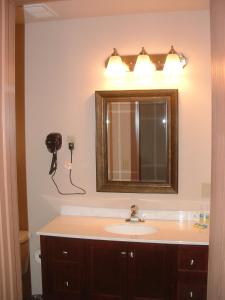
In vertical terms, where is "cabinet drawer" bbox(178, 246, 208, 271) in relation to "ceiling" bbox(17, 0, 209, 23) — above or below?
below

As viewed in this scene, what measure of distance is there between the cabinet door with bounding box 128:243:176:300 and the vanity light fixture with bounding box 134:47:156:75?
52.9 inches

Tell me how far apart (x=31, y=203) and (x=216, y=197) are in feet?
6.53

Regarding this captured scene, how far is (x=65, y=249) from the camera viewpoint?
7.48 feet

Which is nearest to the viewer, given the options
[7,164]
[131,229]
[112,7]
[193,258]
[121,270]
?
[7,164]

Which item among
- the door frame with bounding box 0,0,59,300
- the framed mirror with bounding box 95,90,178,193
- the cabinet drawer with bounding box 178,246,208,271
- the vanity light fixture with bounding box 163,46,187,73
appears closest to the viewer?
the door frame with bounding box 0,0,59,300

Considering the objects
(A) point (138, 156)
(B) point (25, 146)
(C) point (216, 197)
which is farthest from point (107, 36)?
(C) point (216, 197)

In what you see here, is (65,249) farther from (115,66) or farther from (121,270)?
(115,66)

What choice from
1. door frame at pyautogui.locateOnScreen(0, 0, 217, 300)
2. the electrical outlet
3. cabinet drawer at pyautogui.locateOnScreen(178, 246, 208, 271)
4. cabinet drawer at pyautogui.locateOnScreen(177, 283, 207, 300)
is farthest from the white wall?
door frame at pyautogui.locateOnScreen(0, 0, 217, 300)

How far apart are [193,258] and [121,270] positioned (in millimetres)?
520

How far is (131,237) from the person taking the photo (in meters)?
2.18

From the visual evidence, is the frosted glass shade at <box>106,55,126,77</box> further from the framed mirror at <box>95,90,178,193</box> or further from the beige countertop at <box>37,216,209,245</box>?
the beige countertop at <box>37,216,209,245</box>

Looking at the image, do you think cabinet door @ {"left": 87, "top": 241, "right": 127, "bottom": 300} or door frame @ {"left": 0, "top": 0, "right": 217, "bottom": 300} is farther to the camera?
cabinet door @ {"left": 87, "top": 241, "right": 127, "bottom": 300}

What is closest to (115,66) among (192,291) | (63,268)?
(63,268)

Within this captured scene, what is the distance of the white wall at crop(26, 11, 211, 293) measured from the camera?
246cm
